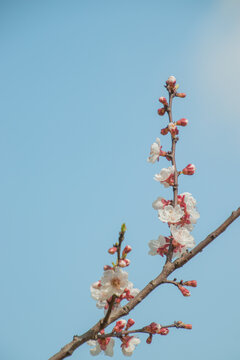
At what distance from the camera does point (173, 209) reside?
3154mm

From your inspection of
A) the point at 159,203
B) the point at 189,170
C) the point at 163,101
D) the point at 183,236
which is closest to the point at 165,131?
the point at 163,101

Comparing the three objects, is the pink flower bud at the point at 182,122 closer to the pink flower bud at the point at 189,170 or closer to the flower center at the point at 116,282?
the pink flower bud at the point at 189,170

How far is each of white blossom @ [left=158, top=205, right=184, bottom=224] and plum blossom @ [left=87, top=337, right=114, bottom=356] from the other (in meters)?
1.05

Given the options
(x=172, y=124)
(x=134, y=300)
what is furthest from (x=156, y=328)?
(x=172, y=124)

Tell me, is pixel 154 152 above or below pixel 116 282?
above

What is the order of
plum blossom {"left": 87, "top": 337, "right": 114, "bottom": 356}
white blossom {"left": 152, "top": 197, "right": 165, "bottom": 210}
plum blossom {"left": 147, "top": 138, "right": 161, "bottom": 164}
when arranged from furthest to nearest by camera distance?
1. plum blossom {"left": 147, "top": 138, "right": 161, "bottom": 164}
2. white blossom {"left": 152, "top": 197, "right": 165, "bottom": 210}
3. plum blossom {"left": 87, "top": 337, "right": 114, "bottom": 356}

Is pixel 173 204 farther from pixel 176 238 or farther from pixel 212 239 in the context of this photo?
pixel 212 239

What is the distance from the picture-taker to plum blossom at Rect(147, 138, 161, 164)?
3.61 meters

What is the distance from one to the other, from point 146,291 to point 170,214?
2.63ft

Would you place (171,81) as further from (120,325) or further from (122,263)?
(120,325)

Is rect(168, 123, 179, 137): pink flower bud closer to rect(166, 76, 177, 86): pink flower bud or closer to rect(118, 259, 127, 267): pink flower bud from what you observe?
rect(166, 76, 177, 86): pink flower bud

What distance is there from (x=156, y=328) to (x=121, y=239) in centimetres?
84

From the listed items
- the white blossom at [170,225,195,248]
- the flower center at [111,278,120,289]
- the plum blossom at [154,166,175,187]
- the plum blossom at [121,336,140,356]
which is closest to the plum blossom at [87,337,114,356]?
the plum blossom at [121,336,140,356]

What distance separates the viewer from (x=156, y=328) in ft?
9.31
